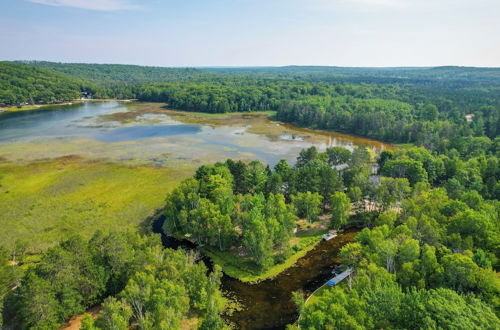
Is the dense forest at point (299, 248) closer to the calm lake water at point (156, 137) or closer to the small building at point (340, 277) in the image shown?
the small building at point (340, 277)

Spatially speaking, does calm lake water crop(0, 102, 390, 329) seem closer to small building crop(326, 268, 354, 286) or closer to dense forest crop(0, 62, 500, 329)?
small building crop(326, 268, 354, 286)

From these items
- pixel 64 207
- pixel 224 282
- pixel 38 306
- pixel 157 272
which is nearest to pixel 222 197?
pixel 224 282

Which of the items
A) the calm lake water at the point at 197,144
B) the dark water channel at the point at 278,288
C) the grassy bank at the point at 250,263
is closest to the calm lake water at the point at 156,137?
the calm lake water at the point at 197,144

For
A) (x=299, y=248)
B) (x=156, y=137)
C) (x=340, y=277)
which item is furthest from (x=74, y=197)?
(x=156, y=137)

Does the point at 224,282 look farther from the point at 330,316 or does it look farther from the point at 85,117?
the point at 85,117

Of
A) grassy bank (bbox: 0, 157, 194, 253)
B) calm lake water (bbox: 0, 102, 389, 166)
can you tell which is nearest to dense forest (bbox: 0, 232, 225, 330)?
grassy bank (bbox: 0, 157, 194, 253)

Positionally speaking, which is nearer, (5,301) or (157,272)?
(5,301)
